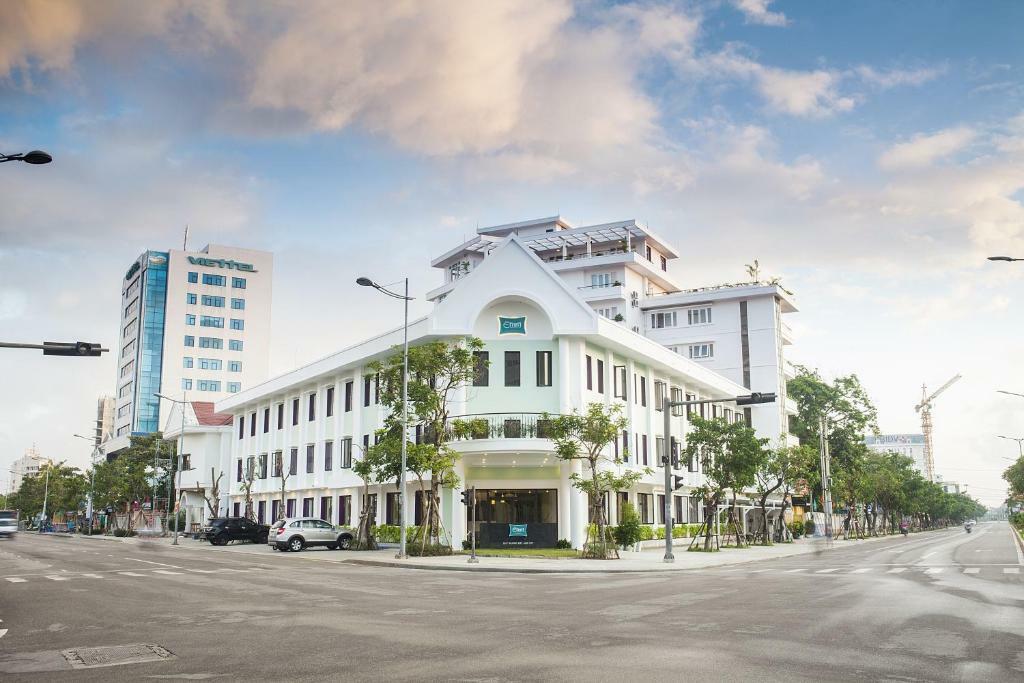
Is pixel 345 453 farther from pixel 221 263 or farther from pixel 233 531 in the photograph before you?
pixel 221 263

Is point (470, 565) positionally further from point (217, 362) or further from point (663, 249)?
point (217, 362)

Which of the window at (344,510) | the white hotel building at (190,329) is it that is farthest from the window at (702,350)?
the white hotel building at (190,329)

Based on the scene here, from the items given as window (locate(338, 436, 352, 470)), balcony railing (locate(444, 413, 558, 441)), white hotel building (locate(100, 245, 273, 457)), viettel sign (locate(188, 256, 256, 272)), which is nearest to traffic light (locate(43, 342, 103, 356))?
balcony railing (locate(444, 413, 558, 441))

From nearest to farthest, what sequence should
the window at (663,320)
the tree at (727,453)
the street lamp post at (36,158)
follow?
1. the street lamp post at (36,158)
2. the tree at (727,453)
3. the window at (663,320)

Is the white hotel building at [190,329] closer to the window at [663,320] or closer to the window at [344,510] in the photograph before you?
the window at [663,320]

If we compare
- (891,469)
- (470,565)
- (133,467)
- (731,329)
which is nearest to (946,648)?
(470,565)

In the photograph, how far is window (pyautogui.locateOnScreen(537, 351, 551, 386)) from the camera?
42312 mm

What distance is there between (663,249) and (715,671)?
73211mm

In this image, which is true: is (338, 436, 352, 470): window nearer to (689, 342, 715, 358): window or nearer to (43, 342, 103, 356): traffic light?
(43, 342, 103, 356): traffic light

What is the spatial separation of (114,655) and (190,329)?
121m

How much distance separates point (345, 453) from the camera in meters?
50.7

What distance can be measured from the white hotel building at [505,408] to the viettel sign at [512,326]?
140 mm

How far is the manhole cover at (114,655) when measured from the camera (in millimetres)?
10570

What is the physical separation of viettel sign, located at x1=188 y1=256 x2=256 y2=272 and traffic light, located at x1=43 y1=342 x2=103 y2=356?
4237 inches
